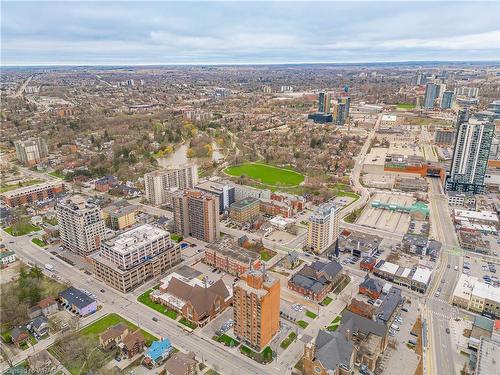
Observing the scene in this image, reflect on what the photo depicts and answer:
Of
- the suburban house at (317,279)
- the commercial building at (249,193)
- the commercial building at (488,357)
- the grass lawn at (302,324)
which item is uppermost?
the commercial building at (249,193)

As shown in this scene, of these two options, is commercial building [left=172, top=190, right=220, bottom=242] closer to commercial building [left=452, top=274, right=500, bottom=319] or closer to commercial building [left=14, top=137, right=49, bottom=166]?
commercial building [left=452, top=274, right=500, bottom=319]

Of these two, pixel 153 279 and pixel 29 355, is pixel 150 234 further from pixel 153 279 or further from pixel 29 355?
pixel 29 355

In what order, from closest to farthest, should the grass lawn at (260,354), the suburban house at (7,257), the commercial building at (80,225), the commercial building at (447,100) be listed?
the grass lawn at (260,354), the suburban house at (7,257), the commercial building at (80,225), the commercial building at (447,100)

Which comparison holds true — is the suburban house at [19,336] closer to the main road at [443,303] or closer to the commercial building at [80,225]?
the commercial building at [80,225]

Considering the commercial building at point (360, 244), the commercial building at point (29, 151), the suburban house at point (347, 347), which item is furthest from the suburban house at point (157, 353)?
the commercial building at point (29, 151)

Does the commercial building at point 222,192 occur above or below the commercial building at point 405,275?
above

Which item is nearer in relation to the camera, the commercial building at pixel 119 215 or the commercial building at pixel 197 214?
the commercial building at pixel 197 214

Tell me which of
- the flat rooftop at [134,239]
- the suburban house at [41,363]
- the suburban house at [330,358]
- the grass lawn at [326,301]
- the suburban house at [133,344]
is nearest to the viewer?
the suburban house at [330,358]

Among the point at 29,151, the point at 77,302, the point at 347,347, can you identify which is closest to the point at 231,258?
the point at 77,302
